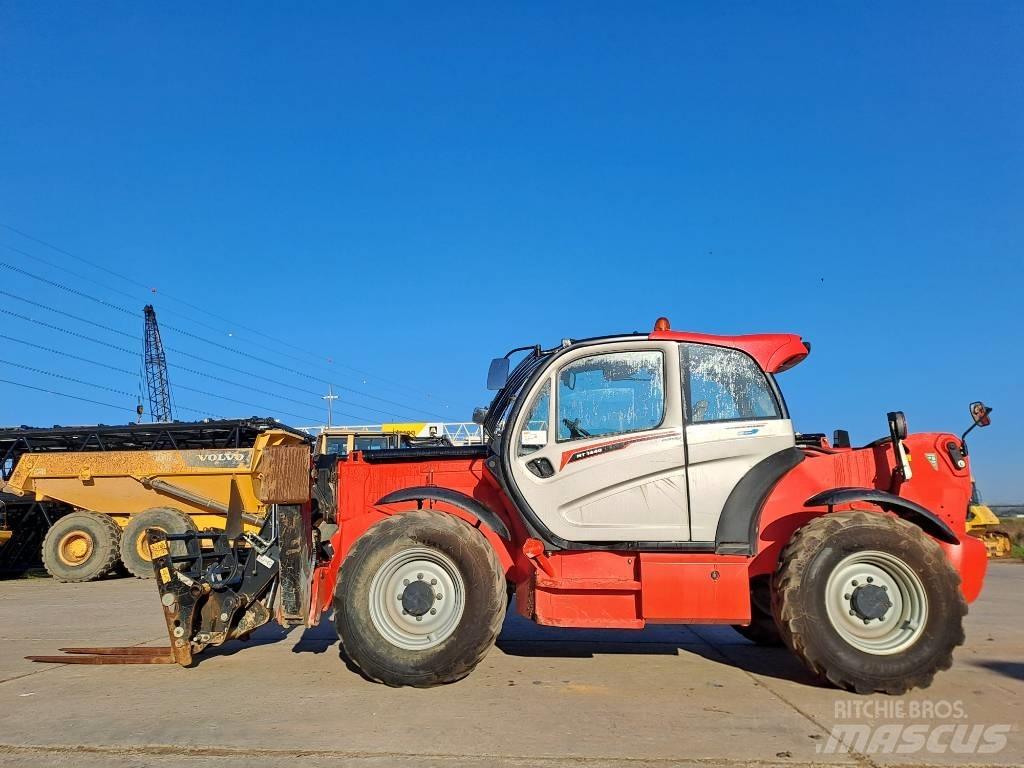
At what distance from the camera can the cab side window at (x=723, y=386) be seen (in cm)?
497

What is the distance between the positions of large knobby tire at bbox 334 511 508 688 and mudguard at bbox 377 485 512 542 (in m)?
0.15

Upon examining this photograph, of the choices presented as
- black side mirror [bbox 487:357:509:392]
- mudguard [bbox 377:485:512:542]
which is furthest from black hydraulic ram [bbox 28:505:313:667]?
black side mirror [bbox 487:357:509:392]

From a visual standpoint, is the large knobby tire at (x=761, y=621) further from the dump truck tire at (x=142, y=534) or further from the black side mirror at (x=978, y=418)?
the dump truck tire at (x=142, y=534)

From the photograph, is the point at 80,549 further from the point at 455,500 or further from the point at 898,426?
the point at 898,426

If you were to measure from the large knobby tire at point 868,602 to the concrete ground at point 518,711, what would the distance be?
8.4 inches

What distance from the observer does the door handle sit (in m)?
4.97

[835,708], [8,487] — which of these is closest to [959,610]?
[835,708]

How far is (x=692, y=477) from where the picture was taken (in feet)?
15.9

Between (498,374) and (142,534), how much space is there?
10.3 metres

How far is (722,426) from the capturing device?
193 inches

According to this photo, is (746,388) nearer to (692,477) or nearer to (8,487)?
(692,477)

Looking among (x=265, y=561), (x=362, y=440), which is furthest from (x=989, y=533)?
(x=265, y=561)

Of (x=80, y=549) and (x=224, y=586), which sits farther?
(x=80, y=549)

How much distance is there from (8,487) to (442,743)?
46.1ft
